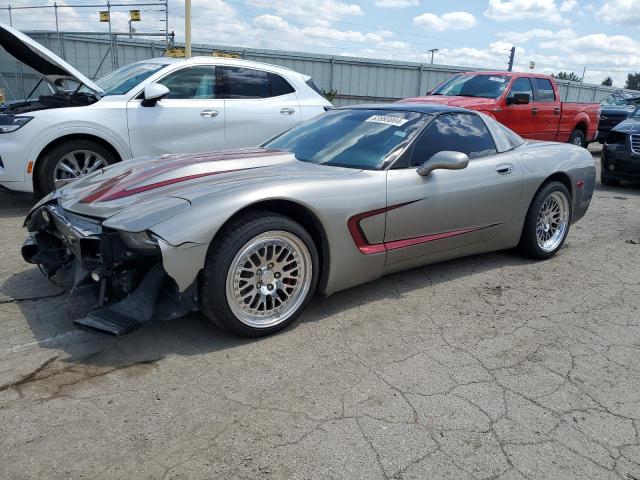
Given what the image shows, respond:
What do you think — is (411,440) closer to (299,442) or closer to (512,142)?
(299,442)

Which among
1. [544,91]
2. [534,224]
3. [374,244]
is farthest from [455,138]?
[544,91]

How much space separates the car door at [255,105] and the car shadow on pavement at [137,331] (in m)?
3.28

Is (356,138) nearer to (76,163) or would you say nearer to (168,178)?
(168,178)

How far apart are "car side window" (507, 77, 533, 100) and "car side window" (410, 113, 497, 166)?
5.73 m

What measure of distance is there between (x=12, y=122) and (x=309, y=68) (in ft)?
42.5

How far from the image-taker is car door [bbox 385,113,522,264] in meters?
3.61

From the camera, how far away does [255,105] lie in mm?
6828

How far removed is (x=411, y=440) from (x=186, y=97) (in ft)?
17.2

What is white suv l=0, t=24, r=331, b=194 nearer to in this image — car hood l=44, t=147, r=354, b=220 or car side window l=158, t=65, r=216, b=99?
car side window l=158, t=65, r=216, b=99

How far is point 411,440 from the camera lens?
7.50 feet

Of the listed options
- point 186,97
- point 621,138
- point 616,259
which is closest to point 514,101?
point 621,138

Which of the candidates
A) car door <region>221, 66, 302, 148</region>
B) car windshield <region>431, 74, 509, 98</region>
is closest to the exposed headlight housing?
car door <region>221, 66, 302, 148</region>

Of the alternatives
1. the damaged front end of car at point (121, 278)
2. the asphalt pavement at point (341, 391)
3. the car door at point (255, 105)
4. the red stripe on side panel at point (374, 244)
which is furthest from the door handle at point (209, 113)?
the red stripe on side panel at point (374, 244)

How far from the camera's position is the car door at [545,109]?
403 inches
